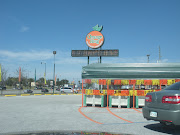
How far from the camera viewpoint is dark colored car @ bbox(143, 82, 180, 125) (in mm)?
5808

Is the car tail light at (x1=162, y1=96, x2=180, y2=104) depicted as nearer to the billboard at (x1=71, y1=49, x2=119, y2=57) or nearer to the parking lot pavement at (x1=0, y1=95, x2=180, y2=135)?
the parking lot pavement at (x1=0, y1=95, x2=180, y2=135)

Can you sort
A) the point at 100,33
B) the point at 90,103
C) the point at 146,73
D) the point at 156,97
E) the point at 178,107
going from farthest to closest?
the point at 100,33 → the point at 90,103 → the point at 146,73 → the point at 156,97 → the point at 178,107

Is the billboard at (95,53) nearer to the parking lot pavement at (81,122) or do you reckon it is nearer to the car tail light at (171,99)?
the parking lot pavement at (81,122)

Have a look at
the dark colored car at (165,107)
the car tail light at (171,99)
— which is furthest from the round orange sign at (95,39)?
the car tail light at (171,99)

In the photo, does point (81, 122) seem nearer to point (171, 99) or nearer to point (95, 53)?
point (171, 99)

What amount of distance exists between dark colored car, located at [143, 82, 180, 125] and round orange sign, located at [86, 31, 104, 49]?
25.5 metres

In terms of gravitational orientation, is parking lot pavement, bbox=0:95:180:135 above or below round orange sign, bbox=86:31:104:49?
below

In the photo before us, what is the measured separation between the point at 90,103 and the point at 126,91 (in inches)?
115

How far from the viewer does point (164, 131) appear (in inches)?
267

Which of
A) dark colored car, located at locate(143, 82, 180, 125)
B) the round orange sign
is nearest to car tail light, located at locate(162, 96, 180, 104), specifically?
dark colored car, located at locate(143, 82, 180, 125)

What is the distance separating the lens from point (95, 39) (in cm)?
3191

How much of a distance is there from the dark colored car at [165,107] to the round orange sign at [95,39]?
25534mm

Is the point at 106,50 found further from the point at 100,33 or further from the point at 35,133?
the point at 35,133

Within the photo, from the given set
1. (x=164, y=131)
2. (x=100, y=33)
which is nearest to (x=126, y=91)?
(x=164, y=131)
